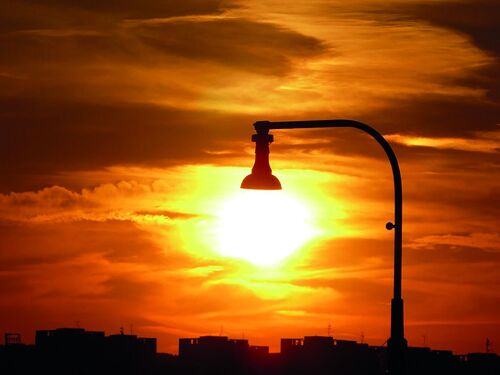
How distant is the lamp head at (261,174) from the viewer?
2386 centimetres

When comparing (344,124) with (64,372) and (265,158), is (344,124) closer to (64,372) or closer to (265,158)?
(265,158)

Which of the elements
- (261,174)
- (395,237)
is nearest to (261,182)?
(261,174)

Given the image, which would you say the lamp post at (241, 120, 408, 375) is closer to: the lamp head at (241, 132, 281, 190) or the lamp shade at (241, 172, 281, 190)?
the lamp head at (241, 132, 281, 190)

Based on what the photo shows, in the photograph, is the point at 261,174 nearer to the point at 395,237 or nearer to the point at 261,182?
the point at 261,182

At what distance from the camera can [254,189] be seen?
23906 mm

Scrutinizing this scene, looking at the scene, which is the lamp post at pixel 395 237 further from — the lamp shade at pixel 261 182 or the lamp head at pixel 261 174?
the lamp shade at pixel 261 182

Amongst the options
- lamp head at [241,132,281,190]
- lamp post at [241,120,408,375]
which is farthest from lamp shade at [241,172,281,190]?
lamp post at [241,120,408,375]

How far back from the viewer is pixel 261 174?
78.6 feet

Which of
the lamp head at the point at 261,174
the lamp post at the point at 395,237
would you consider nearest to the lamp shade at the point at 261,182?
the lamp head at the point at 261,174

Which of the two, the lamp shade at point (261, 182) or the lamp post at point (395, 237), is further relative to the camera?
the lamp shade at point (261, 182)

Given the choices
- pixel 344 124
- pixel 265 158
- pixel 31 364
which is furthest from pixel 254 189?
pixel 31 364

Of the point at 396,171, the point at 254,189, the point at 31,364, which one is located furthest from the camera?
the point at 31,364

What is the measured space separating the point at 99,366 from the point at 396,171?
181 m

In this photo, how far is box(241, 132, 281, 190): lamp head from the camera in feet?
78.3
